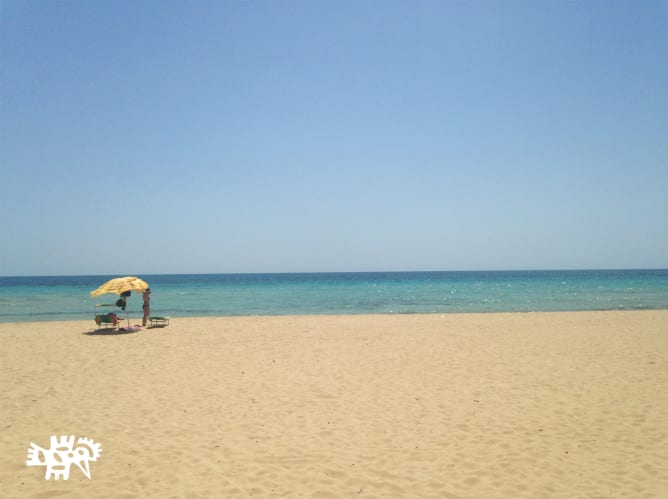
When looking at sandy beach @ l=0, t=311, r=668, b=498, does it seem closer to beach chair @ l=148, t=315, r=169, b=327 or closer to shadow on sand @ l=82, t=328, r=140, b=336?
shadow on sand @ l=82, t=328, r=140, b=336

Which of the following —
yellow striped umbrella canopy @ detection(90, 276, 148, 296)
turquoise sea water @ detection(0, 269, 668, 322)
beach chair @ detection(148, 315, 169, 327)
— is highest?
yellow striped umbrella canopy @ detection(90, 276, 148, 296)

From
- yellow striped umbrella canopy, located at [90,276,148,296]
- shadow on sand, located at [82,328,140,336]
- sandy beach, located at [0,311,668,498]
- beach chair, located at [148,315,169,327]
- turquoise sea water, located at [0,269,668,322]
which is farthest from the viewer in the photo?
turquoise sea water, located at [0,269,668,322]

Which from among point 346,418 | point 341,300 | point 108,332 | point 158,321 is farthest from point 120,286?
point 341,300

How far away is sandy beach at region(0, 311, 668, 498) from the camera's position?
502cm

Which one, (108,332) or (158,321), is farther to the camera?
(158,321)

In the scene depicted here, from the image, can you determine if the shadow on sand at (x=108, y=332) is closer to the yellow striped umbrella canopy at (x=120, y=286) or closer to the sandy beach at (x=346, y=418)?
the yellow striped umbrella canopy at (x=120, y=286)

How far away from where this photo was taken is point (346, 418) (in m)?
7.10

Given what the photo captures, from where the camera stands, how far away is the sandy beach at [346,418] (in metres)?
5.02

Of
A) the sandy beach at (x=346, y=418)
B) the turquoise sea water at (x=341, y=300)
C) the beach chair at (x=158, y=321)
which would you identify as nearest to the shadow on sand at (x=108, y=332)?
the beach chair at (x=158, y=321)

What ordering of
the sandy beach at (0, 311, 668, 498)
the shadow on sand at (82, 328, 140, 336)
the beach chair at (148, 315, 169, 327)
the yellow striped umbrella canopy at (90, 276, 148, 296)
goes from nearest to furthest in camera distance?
the sandy beach at (0, 311, 668, 498) < the yellow striped umbrella canopy at (90, 276, 148, 296) < the shadow on sand at (82, 328, 140, 336) < the beach chair at (148, 315, 169, 327)

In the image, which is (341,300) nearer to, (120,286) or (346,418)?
(120,286)

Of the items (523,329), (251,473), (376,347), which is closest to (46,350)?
(376,347)

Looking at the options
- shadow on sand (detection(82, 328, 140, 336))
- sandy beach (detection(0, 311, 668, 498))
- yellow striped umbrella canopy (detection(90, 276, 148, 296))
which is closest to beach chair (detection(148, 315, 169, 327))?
shadow on sand (detection(82, 328, 140, 336))

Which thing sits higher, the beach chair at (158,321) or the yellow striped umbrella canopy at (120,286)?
the yellow striped umbrella canopy at (120,286)
